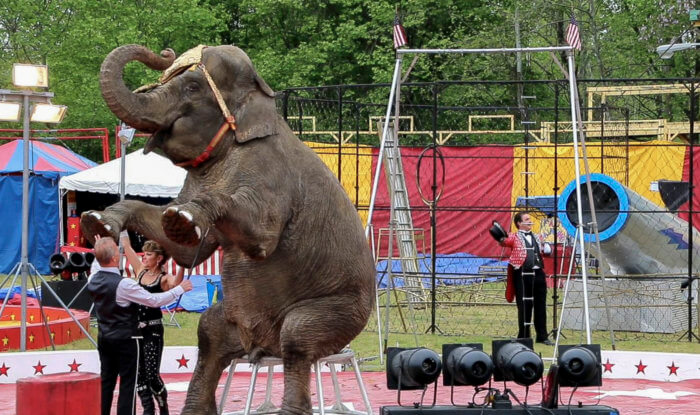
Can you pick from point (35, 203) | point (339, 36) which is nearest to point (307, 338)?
point (35, 203)

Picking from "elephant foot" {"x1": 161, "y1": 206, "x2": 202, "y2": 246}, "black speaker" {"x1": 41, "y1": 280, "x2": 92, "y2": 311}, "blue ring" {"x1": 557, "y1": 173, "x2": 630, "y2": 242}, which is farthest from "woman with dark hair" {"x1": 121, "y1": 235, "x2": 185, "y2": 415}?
"blue ring" {"x1": 557, "y1": 173, "x2": 630, "y2": 242}

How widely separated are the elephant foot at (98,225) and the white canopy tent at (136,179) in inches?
565


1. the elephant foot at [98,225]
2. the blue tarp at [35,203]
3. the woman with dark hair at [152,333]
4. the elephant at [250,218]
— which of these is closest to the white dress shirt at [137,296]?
the woman with dark hair at [152,333]

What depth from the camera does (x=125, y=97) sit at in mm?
5742

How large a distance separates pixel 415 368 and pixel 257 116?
2094mm

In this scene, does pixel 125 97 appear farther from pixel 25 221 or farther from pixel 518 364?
pixel 25 221

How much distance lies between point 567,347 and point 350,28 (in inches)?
814

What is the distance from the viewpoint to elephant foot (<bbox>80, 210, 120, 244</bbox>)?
5512mm

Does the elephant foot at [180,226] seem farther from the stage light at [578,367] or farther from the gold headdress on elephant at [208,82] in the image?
the stage light at [578,367]

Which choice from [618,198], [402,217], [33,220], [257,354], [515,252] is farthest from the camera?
[33,220]

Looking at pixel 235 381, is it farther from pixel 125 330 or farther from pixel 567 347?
pixel 567 347

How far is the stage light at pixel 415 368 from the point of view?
7270 millimetres

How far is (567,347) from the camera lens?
759 cm

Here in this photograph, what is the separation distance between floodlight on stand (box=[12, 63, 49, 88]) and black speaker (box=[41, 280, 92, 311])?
4232mm
